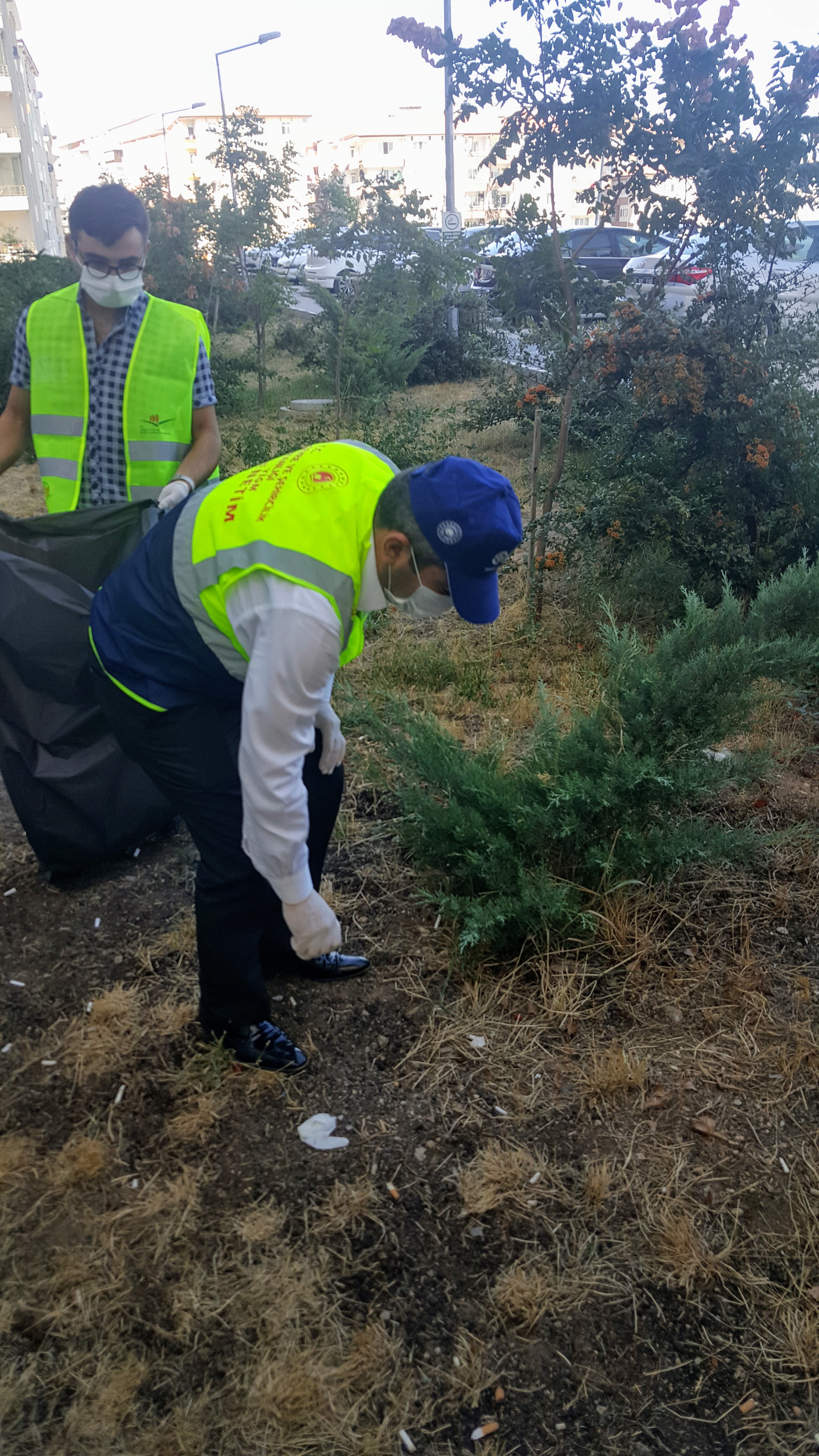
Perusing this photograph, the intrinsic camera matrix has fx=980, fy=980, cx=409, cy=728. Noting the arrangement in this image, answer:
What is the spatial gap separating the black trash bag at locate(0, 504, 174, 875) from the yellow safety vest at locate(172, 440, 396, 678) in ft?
2.32

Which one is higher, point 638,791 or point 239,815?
point 239,815

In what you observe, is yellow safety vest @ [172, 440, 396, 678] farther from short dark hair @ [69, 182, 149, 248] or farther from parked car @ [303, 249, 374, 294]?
parked car @ [303, 249, 374, 294]

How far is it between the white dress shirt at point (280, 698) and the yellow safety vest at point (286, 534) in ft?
0.11

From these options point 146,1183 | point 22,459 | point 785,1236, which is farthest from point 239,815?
point 22,459

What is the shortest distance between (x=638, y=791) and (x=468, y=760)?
0.47m

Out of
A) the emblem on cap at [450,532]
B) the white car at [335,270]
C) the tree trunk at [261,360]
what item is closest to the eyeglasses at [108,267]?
the emblem on cap at [450,532]

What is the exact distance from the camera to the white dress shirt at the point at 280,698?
1.48 meters

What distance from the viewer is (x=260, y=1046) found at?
2.18 m

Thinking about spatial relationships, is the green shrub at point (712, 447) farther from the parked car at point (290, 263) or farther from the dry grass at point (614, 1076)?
the parked car at point (290, 263)

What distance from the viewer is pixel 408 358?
959cm

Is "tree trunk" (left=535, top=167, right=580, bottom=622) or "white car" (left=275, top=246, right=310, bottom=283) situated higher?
"white car" (left=275, top=246, right=310, bottom=283)

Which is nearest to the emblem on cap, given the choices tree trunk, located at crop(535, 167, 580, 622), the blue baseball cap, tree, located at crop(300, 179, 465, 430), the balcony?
the blue baseball cap

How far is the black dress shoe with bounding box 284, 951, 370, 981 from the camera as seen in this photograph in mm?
2438

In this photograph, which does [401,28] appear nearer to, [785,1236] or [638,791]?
[638,791]
